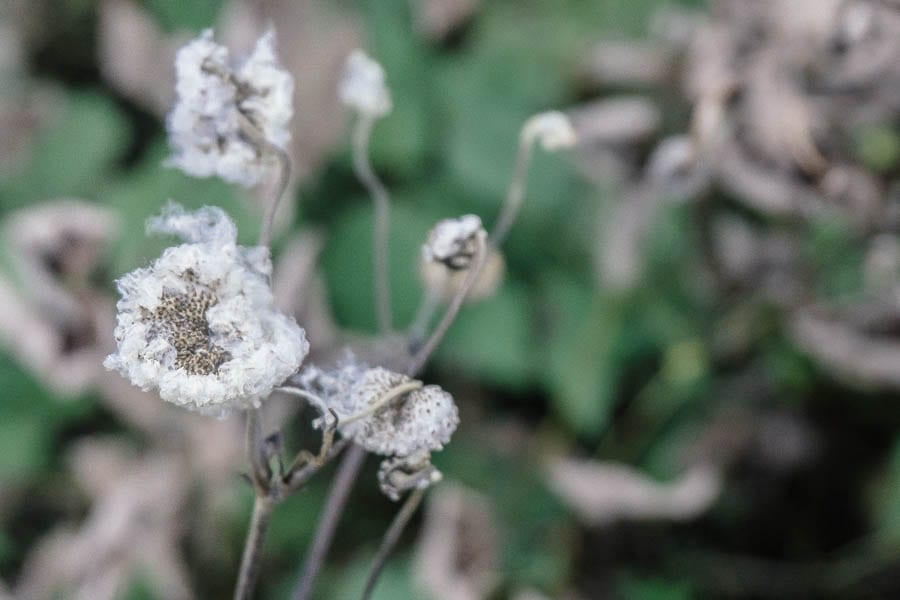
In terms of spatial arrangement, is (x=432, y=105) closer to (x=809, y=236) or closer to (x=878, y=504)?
(x=809, y=236)

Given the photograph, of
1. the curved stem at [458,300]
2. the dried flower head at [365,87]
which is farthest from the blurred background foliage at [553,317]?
the curved stem at [458,300]

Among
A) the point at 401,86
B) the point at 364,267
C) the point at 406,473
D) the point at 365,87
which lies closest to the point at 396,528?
the point at 406,473

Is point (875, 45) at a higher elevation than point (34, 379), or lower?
higher

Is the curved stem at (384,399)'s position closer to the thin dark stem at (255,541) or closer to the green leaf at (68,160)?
the thin dark stem at (255,541)

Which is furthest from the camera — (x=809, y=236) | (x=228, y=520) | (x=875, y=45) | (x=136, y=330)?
(x=809, y=236)

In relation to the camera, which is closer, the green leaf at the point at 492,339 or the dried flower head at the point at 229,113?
the dried flower head at the point at 229,113

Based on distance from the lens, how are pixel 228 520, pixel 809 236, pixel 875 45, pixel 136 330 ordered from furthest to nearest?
pixel 809 236
pixel 228 520
pixel 875 45
pixel 136 330

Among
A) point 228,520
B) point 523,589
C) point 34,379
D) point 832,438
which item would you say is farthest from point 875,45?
point 34,379
